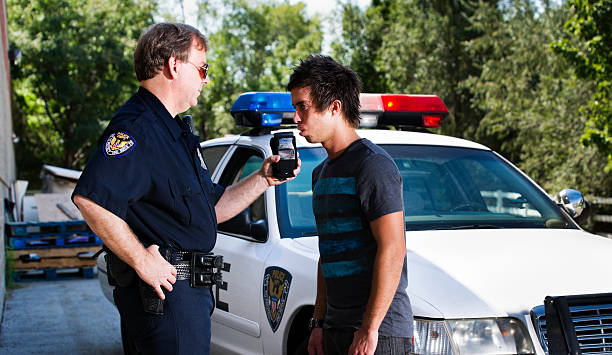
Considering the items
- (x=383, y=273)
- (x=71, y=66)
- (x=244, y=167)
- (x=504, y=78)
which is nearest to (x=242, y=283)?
(x=244, y=167)

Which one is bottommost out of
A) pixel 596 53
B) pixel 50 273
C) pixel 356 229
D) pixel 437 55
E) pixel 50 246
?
pixel 50 273

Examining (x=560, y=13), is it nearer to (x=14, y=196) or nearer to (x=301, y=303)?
(x=14, y=196)

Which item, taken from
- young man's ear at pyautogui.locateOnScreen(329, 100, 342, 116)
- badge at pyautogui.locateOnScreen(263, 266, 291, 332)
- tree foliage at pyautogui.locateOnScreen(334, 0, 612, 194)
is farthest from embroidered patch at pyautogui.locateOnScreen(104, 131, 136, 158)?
tree foliage at pyautogui.locateOnScreen(334, 0, 612, 194)

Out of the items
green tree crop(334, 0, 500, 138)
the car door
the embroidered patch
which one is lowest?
the car door

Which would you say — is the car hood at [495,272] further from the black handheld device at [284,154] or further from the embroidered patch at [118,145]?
the embroidered patch at [118,145]

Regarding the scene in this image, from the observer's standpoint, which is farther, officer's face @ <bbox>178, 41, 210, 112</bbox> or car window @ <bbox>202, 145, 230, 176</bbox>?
car window @ <bbox>202, 145, 230, 176</bbox>

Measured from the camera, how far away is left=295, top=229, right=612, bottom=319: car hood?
2889mm

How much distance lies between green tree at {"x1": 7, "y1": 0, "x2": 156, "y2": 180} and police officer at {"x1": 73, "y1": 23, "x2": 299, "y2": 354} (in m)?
34.2

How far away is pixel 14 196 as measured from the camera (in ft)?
46.5

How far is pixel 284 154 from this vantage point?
3281 millimetres

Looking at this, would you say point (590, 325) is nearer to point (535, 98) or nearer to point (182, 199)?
point (182, 199)

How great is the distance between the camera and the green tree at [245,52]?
5125 cm

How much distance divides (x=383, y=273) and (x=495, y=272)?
0.89m

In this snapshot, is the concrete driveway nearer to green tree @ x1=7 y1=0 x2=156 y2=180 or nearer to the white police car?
the white police car
